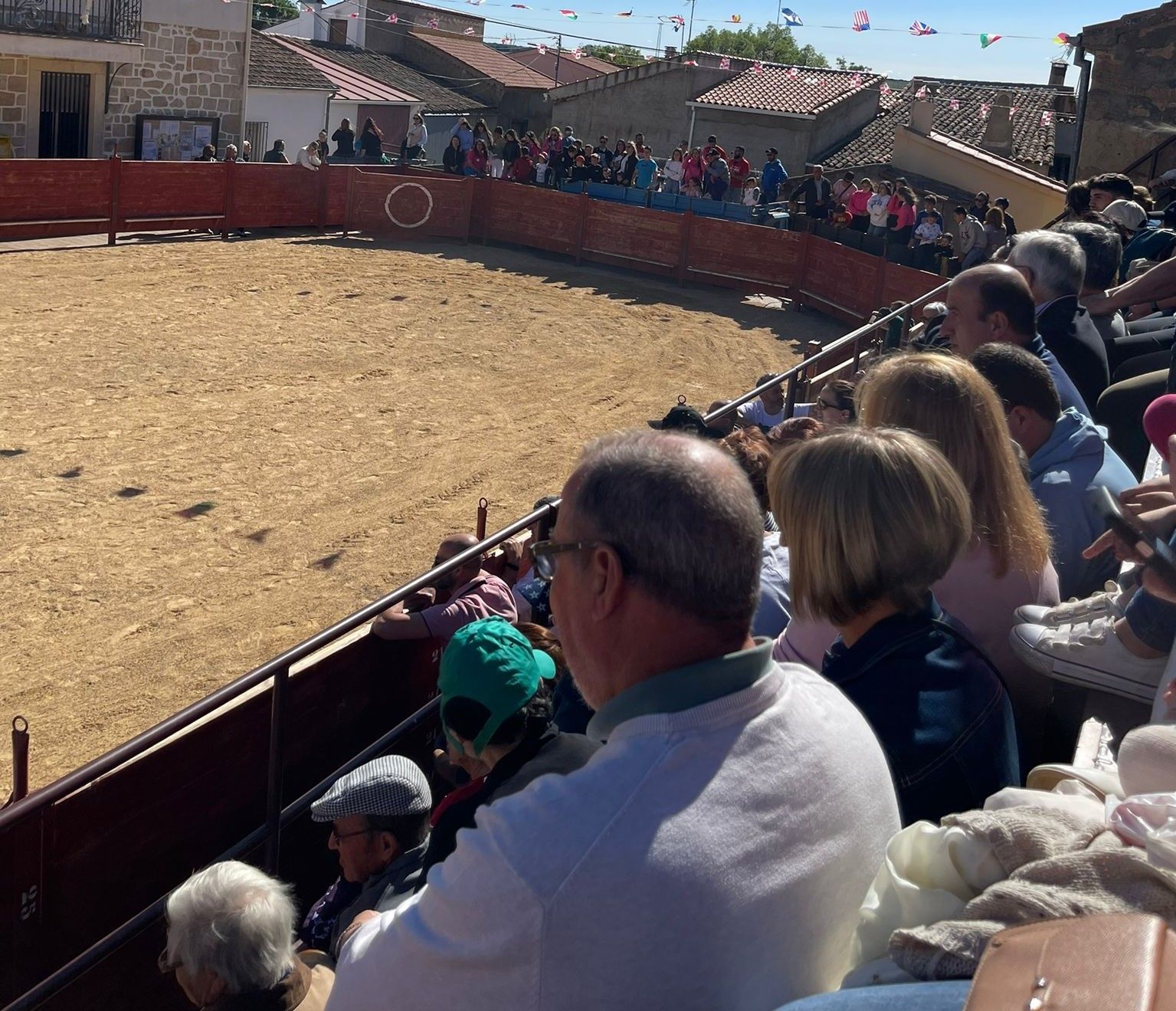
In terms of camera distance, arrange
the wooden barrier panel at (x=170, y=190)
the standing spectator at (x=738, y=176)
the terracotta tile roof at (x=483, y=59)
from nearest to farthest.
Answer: the wooden barrier panel at (x=170, y=190) → the standing spectator at (x=738, y=176) → the terracotta tile roof at (x=483, y=59)

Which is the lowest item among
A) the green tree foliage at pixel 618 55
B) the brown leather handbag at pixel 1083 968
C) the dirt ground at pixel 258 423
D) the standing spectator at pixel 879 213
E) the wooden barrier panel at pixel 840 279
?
the dirt ground at pixel 258 423

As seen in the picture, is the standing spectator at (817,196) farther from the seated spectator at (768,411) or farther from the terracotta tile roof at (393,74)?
the terracotta tile roof at (393,74)

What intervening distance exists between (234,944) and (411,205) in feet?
67.1

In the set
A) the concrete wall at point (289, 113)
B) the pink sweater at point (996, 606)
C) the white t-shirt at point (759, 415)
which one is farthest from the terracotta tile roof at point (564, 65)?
the pink sweater at point (996, 606)

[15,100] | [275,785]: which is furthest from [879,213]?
[275,785]

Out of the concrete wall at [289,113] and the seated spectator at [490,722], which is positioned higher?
the concrete wall at [289,113]

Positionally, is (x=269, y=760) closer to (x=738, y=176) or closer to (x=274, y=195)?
(x=274, y=195)

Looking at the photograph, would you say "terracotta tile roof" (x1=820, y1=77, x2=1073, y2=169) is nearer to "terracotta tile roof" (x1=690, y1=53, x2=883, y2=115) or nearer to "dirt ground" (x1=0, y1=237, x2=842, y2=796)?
"terracotta tile roof" (x1=690, y1=53, x2=883, y2=115)

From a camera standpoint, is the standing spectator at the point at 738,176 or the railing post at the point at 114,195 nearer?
the railing post at the point at 114,195

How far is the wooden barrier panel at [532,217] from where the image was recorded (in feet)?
70.6

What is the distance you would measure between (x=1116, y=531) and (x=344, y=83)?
40.3 m

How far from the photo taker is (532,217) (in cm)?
2189

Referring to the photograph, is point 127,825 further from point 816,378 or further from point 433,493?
point 433,493

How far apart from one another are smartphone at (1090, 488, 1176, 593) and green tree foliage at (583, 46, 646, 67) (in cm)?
8877
